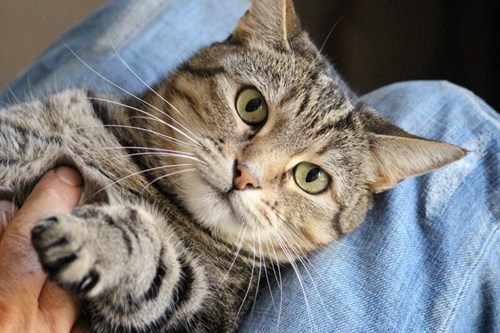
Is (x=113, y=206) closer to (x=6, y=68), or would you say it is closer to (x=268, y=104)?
(x=268, y=104)

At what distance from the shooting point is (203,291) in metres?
0.92

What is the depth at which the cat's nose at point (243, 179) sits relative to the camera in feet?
3.07

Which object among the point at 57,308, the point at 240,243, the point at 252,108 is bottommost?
the point at 57,308

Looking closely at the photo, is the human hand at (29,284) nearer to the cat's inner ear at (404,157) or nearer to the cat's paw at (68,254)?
the cat's paw at (68,254)

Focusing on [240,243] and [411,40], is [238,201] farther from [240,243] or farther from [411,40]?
[411,40]

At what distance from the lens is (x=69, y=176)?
995mm

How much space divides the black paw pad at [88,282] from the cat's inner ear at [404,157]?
0.64 meters

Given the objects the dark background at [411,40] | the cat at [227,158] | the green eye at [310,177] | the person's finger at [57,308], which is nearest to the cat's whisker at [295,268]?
the cat at [227,158]

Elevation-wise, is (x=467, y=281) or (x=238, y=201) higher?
(x=467, y=281)

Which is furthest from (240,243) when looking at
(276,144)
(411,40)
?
(411,40)

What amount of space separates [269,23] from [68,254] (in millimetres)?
673

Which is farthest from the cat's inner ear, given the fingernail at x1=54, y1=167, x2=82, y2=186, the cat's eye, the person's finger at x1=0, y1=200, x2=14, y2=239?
the person's finger at x1=0, y1=200, x2=14, y2=239

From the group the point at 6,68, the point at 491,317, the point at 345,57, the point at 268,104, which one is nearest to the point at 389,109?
the point at 268,104

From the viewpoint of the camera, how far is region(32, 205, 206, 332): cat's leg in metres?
0.70
